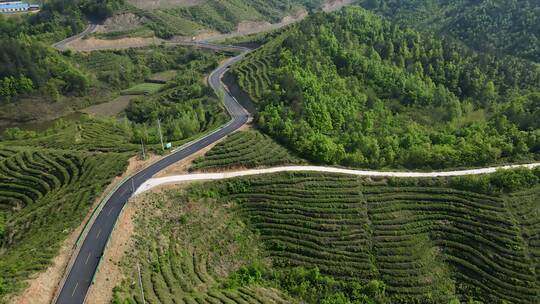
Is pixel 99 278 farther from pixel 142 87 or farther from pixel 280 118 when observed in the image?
pixel 142 87

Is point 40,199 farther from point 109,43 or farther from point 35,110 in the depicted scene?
point 109,43

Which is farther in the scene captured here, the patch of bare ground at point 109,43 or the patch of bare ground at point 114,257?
the patch of bare ground at point 109,43

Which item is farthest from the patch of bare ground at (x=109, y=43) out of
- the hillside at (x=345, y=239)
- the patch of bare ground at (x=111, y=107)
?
the hillside at (x=345, y=239)

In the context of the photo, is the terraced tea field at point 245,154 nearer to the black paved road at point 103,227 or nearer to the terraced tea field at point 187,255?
the black paved road at point 103,227

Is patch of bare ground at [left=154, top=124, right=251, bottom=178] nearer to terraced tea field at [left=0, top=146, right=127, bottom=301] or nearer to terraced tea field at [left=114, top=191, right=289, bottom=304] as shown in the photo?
terraced tea field at [left=114, top=191, right=289, bottom=304]

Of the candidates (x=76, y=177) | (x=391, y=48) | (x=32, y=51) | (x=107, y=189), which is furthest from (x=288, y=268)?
(x=32, y=51)

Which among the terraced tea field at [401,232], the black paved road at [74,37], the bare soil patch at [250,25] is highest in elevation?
the black paved road at [74,37]
